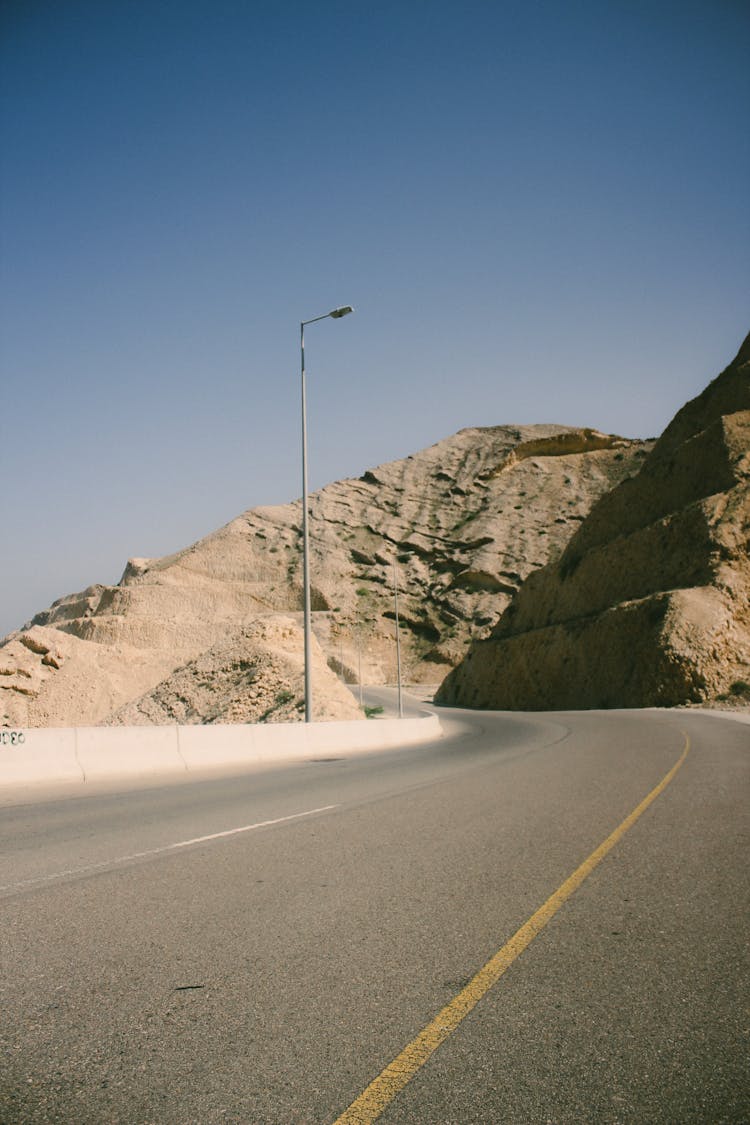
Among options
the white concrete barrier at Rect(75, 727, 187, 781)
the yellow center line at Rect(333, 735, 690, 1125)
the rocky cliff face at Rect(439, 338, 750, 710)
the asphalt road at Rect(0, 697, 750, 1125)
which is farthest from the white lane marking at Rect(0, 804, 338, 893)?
the rocky cliff face at Rect(439, 338, 750, 710)

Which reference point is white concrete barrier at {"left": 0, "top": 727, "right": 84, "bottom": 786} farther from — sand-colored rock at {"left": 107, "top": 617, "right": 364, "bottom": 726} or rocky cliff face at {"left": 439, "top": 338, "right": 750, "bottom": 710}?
rocky cliff face at {"left": 439, "top": 338, "right": 750, "bottom": 710}

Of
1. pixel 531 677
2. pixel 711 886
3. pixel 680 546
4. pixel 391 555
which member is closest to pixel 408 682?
pixel 391 555

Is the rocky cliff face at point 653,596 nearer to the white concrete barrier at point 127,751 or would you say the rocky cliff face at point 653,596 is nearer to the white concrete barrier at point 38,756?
the white concrete barrier at point 127,751

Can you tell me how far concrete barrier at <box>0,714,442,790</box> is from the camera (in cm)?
1448

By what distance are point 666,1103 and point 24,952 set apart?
342 centimetres

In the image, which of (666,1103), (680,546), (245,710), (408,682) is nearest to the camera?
(666,1103)

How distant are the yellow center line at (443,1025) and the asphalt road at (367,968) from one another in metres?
0.04

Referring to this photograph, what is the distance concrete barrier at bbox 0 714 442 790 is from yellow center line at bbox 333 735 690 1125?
1106 centimetres

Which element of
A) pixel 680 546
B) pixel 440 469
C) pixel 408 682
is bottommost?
pixel 408 682

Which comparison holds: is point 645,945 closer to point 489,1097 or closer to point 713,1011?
point 713,1011

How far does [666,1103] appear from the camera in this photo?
2949mm

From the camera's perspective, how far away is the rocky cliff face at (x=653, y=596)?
5116 cm

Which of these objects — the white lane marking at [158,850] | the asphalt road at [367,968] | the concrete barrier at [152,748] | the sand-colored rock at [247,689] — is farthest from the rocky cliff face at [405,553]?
the asphalt road at [367,968]

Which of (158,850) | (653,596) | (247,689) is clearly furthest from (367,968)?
(653,596)
